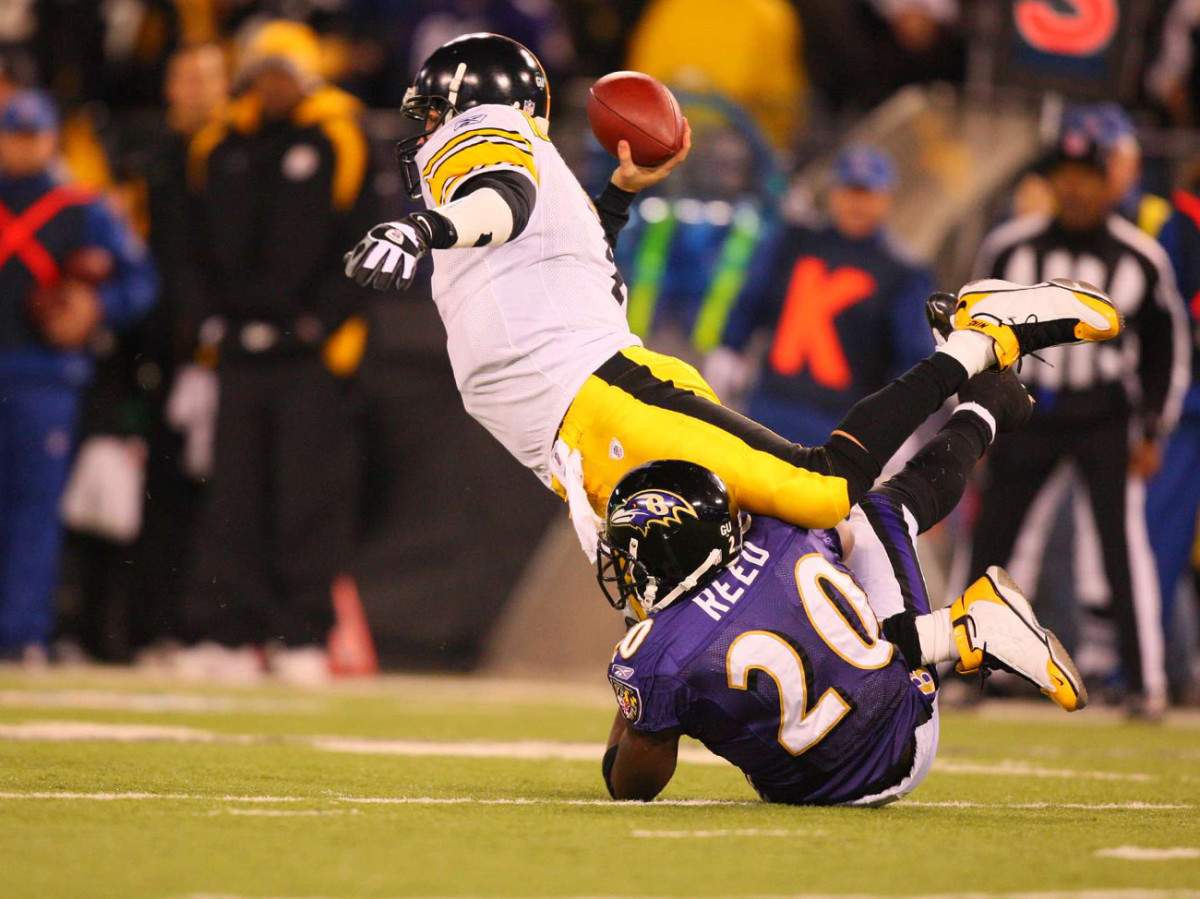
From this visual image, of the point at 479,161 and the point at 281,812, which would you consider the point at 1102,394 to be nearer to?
the point at 479,161

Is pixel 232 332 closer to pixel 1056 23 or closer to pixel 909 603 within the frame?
pixel 1056 23

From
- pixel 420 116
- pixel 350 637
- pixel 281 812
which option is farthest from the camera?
pixel 350 637

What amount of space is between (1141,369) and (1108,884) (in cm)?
466

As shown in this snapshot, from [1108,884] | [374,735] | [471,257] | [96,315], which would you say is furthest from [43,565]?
[1108,884]

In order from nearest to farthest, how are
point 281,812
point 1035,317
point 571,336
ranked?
1. point 281,812
2. point 571,336
3. point 1035,317

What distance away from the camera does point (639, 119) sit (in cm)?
496

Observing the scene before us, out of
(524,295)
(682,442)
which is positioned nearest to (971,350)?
(682,442)

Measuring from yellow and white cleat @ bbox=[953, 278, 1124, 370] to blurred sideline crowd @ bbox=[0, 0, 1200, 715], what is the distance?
250 centimetres

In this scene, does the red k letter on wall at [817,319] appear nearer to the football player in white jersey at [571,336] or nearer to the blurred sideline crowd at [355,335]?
the blurred sideline crowd at [355,335]

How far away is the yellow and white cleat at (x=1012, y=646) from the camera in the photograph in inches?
165

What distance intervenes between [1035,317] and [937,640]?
968 mm

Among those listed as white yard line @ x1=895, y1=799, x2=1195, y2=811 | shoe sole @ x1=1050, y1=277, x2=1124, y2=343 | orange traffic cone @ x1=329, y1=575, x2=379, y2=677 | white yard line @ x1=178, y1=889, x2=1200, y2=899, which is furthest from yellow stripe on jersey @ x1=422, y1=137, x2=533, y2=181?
orange traffic cone @ x1=329, y1=575, x2=379, y2=677

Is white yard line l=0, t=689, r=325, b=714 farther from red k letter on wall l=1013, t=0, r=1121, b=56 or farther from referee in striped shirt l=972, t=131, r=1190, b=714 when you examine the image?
red k letter on wall l=1013, t=0, r=1121, b=56

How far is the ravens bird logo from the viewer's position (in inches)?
156
